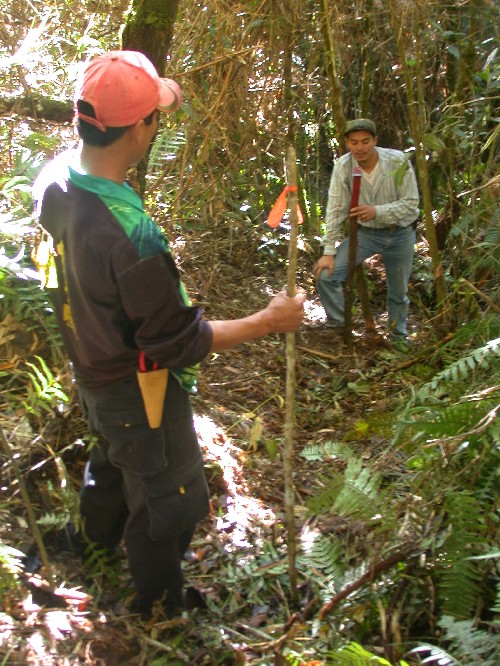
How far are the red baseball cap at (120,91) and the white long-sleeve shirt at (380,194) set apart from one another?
11.2ft

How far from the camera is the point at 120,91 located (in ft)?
7.40

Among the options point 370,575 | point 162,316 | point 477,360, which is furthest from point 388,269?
point 162,316

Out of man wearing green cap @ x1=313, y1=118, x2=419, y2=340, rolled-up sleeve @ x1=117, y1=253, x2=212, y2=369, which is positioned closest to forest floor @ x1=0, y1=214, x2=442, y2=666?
man wearing green cap @ x1=313, y1=118, x2=419, y2=340

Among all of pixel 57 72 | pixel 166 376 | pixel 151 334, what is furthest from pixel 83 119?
pixel 57 72

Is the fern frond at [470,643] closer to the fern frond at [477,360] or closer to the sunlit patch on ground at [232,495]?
the fern frond at [477,360]

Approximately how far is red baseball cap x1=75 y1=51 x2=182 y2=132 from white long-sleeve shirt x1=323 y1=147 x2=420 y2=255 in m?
3.40

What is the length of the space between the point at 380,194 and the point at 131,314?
3892mm

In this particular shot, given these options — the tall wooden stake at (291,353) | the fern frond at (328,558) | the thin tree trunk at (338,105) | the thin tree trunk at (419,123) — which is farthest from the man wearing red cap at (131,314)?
the thin tree trunk at (338,105)

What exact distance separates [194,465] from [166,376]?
391 millimetres

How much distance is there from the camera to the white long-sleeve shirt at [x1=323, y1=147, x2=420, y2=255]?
562 centimetres

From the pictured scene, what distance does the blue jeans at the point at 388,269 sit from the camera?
5863 millimetres

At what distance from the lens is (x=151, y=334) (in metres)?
2.26

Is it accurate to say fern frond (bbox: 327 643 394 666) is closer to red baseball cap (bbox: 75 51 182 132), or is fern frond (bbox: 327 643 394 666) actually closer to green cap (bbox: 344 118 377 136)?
red baseball cap (bbox: 75 51 182 132)

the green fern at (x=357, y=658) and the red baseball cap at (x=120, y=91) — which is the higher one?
the red baseball cap at (x=120, y=91)
